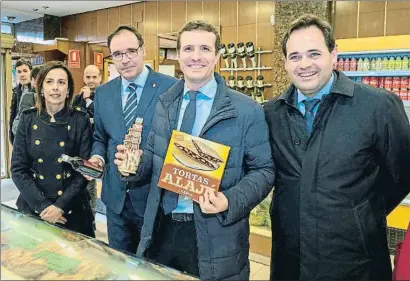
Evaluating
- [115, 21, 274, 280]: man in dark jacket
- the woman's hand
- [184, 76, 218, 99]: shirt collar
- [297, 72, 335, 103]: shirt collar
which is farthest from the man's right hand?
[297, 72, 335, 103]: shirt collar

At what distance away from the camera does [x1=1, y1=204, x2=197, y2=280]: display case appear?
1.19 metres

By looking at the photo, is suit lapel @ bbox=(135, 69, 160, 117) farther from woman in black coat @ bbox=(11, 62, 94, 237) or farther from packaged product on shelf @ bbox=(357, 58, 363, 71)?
packaged product on shelf @ bbox=(357, 58, 363, 71)

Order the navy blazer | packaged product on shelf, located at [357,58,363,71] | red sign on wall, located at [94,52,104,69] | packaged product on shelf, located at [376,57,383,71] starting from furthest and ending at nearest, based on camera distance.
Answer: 1. red sign on wall, located at [94,52,104,69]
2. packaged product on shelf, located at [357,58,363,71]
3. packaged product on shelf, located at [376,57,383,71]
4. the navy blazer

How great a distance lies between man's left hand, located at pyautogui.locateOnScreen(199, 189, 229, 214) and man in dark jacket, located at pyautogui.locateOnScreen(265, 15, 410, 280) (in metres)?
0.33

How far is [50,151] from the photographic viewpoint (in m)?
2.26

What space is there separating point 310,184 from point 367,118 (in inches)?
13.4

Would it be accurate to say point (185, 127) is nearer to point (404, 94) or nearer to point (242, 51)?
point (404, 94)

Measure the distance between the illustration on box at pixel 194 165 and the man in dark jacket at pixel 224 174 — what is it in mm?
87

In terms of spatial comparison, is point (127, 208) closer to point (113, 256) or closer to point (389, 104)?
point (113, 256)

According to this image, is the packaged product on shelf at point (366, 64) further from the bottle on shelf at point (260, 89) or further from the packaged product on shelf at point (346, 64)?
the bottle on shelf at point (260, 89)

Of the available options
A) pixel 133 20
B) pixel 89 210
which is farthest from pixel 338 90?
pixel 133 20

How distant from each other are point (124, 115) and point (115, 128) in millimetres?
88

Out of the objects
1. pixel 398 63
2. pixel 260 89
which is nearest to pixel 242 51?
pixel 260 89

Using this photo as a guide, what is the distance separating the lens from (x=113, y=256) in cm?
130
